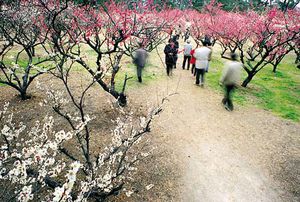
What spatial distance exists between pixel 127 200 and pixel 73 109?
15.4 feet

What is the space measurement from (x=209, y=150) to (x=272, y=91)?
310 inches

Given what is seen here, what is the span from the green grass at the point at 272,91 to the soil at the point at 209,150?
2.87 ft

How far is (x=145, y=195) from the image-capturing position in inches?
230

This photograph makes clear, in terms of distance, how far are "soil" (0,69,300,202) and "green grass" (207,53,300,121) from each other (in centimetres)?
Result: 87

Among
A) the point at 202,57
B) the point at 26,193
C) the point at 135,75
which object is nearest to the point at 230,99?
the point at 202,57

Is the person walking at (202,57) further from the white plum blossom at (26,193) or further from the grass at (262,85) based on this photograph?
the white plum blossom at (26,193)

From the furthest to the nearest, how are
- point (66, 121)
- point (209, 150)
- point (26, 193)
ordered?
point (66, 121), point (209, 150), point (26, 193)

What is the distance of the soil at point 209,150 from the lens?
6160 millimetres

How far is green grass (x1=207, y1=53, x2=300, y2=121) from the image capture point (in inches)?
451

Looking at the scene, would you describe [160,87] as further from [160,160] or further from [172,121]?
[160,160]

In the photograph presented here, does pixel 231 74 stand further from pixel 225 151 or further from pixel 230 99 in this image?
pixel 225 151

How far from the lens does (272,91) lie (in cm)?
1373

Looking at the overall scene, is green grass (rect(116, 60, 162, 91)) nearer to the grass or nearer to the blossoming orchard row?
the grass

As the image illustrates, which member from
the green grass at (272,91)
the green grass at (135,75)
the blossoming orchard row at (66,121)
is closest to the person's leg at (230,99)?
the green grass at (272,91)
